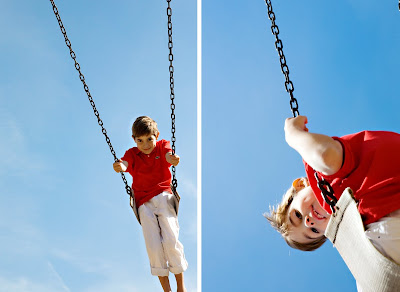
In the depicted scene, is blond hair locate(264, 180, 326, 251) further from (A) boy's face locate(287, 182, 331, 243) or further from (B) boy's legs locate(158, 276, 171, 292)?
(B) boy's legs locate(158, 276, 171, 292)

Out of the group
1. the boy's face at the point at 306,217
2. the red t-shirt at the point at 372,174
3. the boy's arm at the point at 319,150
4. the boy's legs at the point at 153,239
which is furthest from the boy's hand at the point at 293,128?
the boy's legs at the point at 153,239

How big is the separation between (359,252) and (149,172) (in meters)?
2.06

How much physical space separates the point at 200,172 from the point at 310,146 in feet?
14.4

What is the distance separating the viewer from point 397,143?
1503 millimetres

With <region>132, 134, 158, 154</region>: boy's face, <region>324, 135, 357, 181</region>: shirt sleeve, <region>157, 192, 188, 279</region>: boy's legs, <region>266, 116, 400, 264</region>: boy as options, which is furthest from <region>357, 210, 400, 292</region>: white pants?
<region>132, 134, 158, 154</region>: boy's face

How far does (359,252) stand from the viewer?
1421 millimetres

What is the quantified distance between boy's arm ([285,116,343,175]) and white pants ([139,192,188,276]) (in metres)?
1.77

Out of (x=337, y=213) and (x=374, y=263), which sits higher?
(x=337, y=213)

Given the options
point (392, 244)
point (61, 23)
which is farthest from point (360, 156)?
point (61, 23)

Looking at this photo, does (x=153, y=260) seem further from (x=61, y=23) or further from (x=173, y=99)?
(x=61, y=23)

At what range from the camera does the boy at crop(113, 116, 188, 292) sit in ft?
9.88

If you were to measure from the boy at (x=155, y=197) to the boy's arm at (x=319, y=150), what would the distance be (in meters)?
1.75

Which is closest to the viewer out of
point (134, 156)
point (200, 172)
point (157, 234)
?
point (157, 234)

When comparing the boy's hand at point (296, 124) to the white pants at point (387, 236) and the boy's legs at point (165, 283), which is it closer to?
the white pants at point (387, 236)
